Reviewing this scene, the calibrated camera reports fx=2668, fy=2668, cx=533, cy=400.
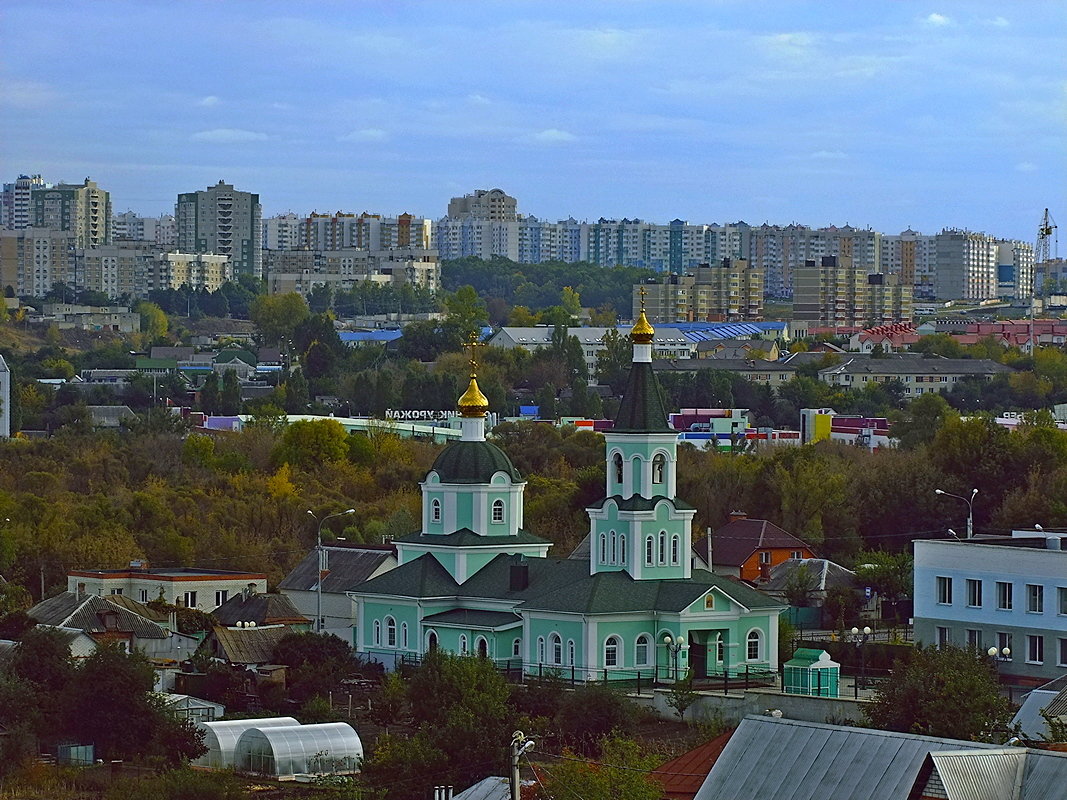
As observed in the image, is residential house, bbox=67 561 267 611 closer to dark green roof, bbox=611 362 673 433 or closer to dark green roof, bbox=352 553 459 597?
dark green roof, bbox=352 553 459 597

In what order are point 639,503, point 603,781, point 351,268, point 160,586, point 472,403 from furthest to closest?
point 351,268, point 160,586, point 472,403, point 639,503, point 603,781

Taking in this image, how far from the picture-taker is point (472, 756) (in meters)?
25.6

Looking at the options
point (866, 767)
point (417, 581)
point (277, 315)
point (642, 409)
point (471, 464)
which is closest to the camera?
point (866, 767)

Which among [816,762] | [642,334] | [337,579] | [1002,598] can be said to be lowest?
[337,579]

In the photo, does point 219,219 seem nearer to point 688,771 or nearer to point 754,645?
point 754,645

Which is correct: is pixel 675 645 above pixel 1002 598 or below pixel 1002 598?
below

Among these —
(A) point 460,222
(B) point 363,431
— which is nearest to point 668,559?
(B) point 363,431

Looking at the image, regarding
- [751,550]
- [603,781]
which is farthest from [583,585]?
[603,781]

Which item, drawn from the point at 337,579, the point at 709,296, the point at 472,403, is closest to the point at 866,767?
the point at 472,403

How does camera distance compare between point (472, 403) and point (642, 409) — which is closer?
point (642, 409)

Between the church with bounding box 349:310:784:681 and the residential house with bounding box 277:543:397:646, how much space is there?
266 centimetres

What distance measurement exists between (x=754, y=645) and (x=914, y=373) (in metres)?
57.2

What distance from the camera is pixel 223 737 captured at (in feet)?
95.0

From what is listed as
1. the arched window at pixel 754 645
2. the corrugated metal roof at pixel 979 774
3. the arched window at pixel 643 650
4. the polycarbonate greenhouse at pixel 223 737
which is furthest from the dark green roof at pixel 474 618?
the corrugated metal roof at pixel 979 774
